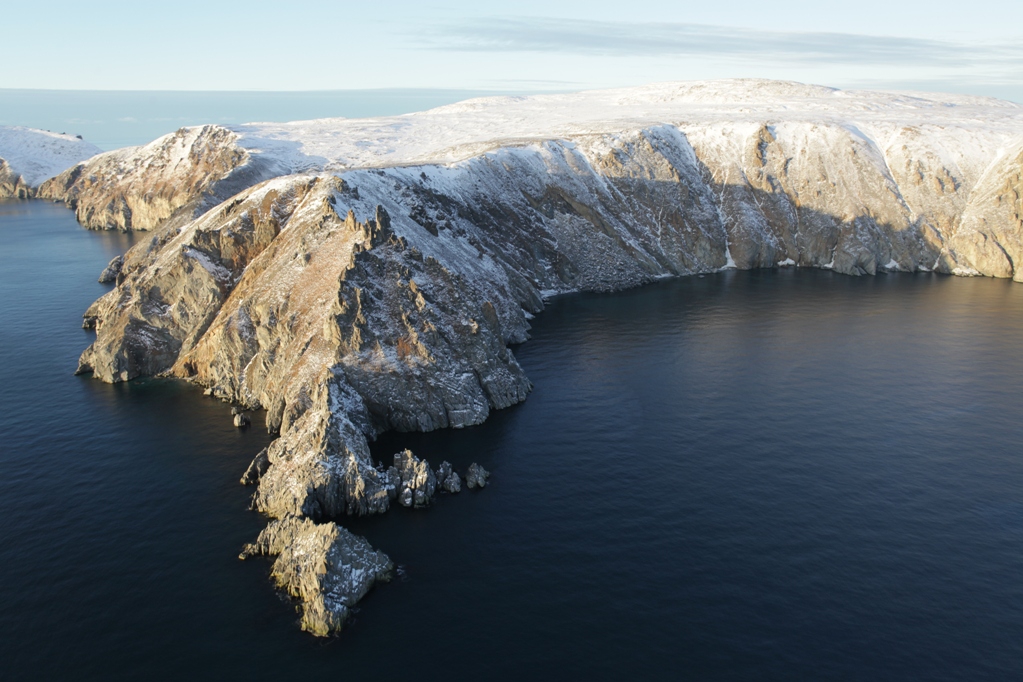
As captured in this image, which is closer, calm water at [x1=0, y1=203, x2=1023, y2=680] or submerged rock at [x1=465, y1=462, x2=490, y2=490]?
calm water at [x1=0, y1=203, x2=1023, y2=680]

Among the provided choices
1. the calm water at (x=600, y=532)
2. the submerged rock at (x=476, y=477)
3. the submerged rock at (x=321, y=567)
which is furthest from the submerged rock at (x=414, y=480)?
the submerged rock at (x=321, y=567)

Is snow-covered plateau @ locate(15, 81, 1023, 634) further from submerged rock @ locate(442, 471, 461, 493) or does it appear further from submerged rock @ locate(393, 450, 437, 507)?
submerged rock @ locate(442, 471, 461, 493)

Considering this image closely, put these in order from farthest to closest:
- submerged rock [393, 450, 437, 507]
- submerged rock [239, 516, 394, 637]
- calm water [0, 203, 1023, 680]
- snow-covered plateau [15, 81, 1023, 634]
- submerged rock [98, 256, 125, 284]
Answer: submerged rock [98, 256, 125, 284] < snow-covered plateau [15, 81, 1023, 634] < submerged rock [393, 450, 437, 507] < submerged rock [239, 516, 394, 637] < calm water [0, 203, 1023, 680]

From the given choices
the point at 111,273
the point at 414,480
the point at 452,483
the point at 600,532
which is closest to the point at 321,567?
the point at 414,480

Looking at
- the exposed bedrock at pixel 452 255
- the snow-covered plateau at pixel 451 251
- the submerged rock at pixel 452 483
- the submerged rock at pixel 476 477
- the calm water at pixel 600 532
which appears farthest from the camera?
the exposed bedrock at pixel 452 255

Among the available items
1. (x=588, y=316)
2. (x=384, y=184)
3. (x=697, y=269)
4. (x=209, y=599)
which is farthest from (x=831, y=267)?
(x=209, y=599)

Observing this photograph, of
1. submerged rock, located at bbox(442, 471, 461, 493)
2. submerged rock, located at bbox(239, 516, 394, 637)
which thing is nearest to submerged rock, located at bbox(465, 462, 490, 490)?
submerged rock, located at bbox(442, 471, 461, 493)

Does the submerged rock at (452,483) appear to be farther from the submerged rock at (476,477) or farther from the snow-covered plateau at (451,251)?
the snow-covered plateau at (451,251)
